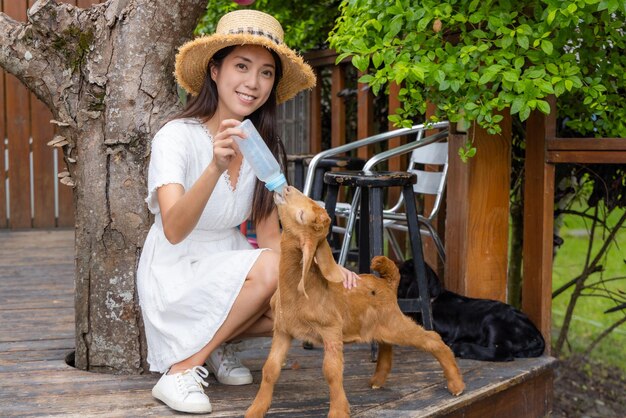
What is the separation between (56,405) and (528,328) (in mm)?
1891

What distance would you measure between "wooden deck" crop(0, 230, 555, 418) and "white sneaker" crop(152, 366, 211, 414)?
0.04 metres

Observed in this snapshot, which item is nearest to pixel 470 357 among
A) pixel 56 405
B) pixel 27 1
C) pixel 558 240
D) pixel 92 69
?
pixel 558 240

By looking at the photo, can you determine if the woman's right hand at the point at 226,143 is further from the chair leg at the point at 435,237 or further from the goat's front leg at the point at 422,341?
the chair leg at the point at 435,237

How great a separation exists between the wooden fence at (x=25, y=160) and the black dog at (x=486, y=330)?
4.82 meters

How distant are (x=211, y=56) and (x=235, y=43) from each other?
141 mm

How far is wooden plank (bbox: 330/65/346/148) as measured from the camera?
19.5 feet

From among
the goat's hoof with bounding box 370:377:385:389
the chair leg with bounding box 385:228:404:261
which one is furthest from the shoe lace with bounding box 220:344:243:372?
the chair leg with bounding box 385:228:404:261

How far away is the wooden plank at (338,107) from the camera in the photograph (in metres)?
5.95

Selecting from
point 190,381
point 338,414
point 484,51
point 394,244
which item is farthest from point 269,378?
point 394,244

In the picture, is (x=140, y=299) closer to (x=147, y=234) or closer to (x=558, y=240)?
(x=147, y=234)

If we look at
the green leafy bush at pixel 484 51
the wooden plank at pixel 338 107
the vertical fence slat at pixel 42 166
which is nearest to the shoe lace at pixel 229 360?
the green leafy bush at pixel 484 51

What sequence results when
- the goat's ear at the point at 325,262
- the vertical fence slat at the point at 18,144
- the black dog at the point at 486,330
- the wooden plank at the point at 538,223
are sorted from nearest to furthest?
the goat's ear at the point at 325,262, the black dog at the point at 486,330, the wooden plank at the point at 538,223, the vertical fence slat at the point at 18,144

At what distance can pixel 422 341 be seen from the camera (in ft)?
9.75

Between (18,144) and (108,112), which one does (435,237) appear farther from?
(18,144)
